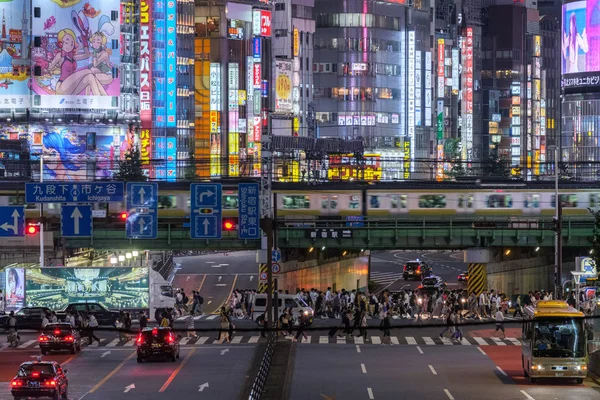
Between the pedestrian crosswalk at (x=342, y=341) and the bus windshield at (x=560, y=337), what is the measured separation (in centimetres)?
1341

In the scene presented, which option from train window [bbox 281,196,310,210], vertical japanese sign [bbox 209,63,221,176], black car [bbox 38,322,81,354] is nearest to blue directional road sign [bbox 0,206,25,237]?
black car [bbox 38,322,81,354]

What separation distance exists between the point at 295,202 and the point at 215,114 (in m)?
69.1

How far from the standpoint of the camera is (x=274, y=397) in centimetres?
3316

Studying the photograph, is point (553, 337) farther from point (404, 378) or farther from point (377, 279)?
Result: point (377, 279)

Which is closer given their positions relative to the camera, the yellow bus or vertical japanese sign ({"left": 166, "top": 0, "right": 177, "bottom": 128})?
the yellow bus

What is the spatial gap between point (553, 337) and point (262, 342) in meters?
15.8

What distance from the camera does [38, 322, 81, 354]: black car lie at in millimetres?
46062

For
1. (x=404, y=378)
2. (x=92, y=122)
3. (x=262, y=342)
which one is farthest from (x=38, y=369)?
(x=92, y=122)

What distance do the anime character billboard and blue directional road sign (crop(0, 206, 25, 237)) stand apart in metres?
65.7

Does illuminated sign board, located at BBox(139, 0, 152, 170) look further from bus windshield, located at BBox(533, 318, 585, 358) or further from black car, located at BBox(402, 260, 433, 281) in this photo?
bus windshield, located at BBox(533, 318, 585, 358)

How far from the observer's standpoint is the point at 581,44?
13862 centimetres

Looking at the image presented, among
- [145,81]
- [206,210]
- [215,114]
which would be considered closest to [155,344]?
[206,210]

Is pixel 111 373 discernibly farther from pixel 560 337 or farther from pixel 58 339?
pixel 560 337

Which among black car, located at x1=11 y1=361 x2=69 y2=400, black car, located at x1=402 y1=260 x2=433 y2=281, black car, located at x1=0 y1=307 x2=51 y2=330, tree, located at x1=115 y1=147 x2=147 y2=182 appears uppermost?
tree, located at x1=115 y1=147 x2=147 y2=182
